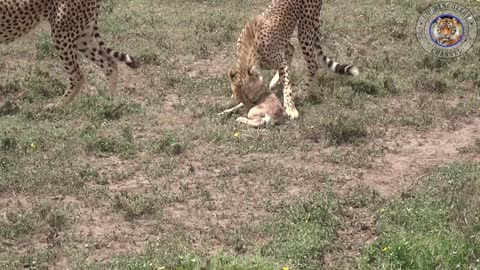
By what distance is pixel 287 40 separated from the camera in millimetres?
8492

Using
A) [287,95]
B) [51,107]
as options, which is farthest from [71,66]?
[287,95]

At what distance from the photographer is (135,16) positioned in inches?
427

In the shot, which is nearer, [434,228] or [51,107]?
[434,228]

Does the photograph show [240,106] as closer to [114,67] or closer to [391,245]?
[114,67]

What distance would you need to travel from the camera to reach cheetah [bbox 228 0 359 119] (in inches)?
325

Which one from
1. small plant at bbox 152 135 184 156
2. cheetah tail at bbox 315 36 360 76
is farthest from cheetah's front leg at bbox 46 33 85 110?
cheetah tail at bbox 315 36 360 76

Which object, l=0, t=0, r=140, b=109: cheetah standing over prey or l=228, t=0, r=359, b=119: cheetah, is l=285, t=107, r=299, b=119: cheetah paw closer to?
l=228, t=0, r=359, b=119: cheetah

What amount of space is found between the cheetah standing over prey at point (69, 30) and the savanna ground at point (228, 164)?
26 cm

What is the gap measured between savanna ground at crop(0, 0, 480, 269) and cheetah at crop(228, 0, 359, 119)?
238mm

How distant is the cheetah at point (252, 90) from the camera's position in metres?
7.64

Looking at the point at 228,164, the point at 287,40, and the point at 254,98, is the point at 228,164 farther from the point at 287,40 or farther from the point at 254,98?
the point at 287,40

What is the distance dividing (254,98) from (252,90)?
85 millimetres

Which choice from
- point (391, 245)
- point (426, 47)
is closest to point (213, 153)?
point (391, 245)

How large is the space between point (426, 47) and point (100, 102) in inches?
170
